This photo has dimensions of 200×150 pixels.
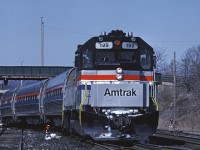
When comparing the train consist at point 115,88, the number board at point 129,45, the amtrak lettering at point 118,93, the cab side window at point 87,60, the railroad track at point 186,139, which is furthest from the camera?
the railroad track at point 186,139

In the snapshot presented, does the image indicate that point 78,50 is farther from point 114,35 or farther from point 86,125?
point 86,125

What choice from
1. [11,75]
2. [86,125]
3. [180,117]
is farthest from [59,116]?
[11,75]

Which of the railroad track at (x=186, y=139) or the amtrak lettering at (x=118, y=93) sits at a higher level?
the amtrak lettering at (x=118, y=93)

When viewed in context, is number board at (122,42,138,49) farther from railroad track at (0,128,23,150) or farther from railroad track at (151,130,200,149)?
railroad track at (0,128,23,150)

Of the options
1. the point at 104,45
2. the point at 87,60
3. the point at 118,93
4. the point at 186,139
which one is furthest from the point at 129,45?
the point at 186,139

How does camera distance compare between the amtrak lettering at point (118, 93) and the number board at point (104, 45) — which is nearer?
the amtrak lettering at point (118, 93)

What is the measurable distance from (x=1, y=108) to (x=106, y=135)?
3544 centimetres

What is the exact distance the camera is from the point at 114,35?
18.5 m

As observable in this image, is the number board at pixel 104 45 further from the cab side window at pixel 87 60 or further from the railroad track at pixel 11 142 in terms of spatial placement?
the railroad track at pixel 11 142

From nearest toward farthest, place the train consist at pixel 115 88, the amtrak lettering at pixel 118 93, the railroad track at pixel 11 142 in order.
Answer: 1. the train consist at pixel 115 88
2. the amtrak lettering at pixel 118 93
3. the railroad track at pixel 11 142

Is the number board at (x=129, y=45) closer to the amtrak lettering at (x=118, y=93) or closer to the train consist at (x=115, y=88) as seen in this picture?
the train consist at (x=115, y=88)

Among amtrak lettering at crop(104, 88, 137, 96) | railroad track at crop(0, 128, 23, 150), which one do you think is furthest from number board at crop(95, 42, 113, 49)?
railroad track at crop(0, 128, 23, 150)

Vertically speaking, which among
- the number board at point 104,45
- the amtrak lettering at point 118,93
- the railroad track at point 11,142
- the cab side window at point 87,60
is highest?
A: the number board at point 104,45

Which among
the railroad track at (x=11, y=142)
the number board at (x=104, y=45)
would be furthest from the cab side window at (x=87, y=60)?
the railroad track at (x=11, y=142)
